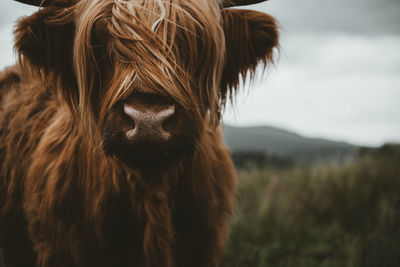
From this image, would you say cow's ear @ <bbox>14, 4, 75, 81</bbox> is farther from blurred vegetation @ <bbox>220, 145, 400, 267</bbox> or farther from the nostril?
blurred vegetation @ <bbox>220, 145, 400, 267</bbox>

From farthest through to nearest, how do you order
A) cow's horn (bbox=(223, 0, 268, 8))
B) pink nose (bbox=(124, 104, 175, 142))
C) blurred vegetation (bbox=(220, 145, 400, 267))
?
1. blurred vegetation (bbox=(220, 145, 400, 267))
2. cow's horn (bbox=(223, 0, 268, 8))
3. pink nose (bbox=(124, 104, 175, 142))

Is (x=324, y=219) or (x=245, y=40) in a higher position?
(x=245, y=40)

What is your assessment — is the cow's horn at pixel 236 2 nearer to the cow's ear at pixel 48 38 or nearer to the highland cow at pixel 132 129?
the highland cow at pixel 132 129

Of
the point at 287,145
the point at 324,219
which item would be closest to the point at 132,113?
the point at 324,219

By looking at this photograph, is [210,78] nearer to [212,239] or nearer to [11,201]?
[212,239]

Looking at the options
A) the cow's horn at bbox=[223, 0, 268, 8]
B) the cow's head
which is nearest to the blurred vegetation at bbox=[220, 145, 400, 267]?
the cow's head

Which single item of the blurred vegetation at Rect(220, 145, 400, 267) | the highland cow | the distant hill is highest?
the highland cow

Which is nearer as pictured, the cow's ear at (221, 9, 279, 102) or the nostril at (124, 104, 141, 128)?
the nostril at (124, 104, 141, 128)

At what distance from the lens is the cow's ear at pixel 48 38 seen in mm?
1953

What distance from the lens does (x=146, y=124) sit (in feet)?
4.57

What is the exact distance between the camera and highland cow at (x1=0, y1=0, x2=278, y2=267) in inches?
62.1

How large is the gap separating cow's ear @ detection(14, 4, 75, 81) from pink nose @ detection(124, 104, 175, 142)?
86 centimetres

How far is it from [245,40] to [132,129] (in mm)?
1077

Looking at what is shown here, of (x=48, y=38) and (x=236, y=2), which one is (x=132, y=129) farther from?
(x=236, y=2)
